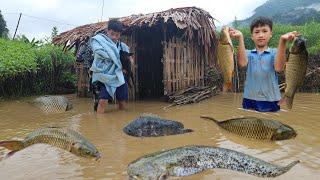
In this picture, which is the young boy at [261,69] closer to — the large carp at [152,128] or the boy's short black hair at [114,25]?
the large carp at [152,128]

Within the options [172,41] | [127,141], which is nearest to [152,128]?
[127,141]

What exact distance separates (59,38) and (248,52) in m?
9.31

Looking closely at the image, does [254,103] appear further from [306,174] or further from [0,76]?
[0,76]

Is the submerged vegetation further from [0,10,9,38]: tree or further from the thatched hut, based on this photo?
[0,10,9,38]: tree

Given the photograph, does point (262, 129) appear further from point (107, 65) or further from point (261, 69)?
point (107, 65)

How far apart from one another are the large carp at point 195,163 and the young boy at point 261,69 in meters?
0.75

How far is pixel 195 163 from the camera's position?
4.72 meters

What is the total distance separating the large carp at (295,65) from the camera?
3994mm

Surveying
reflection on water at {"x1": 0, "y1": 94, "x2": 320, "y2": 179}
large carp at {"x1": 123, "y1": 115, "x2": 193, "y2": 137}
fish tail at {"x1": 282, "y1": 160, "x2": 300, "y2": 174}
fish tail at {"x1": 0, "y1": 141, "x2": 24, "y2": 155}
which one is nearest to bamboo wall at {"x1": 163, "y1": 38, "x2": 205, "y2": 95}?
reflection on water at {"x1": 0, "y1": 94, "x2": 320, "y2": 179}

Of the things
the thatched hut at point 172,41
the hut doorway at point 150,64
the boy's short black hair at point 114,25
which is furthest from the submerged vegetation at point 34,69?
the boy's short black hair at point 114,25

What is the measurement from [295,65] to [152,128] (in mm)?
3451

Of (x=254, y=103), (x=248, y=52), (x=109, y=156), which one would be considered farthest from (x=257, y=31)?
(x=109, y=156)

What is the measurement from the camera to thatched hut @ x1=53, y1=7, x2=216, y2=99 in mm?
11359

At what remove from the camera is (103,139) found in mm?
7078
